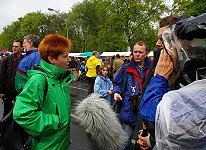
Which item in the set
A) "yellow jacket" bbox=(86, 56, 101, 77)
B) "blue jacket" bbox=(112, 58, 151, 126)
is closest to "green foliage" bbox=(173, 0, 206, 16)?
"yellow jacket" bbox=(86, 56, 101, 77)

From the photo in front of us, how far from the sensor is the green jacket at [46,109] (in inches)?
83.0

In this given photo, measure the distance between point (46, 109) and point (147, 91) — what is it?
102 cm

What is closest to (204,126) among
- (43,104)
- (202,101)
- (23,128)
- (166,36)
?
(202,101)

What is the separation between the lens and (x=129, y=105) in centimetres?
351

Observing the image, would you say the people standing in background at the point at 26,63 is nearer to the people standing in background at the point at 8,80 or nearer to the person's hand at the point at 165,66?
the people standing in background at the point at 8,80

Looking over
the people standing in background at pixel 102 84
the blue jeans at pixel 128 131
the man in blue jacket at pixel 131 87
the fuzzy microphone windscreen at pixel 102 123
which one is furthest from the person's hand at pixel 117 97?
the people standing in background at pixel 102 84

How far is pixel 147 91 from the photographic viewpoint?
1.53 meters

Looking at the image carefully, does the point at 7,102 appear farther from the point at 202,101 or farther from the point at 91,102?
the point at 202,101

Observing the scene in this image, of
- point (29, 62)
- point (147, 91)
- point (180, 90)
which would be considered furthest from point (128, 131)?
point (180, 90)

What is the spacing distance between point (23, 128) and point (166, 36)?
1426 mm

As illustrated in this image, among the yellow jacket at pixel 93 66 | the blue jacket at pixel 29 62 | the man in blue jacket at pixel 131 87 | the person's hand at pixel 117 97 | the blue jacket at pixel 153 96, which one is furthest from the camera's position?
the yellow jacket at pixel 93 66

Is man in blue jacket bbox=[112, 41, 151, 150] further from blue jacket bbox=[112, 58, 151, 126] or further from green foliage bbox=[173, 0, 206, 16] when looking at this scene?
green foliage bbox=[173, 0, 206, 16]

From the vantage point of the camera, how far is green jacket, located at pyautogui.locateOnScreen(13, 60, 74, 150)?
211 cm

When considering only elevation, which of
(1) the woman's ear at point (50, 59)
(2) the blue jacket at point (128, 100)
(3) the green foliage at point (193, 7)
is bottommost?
(2) the blue jacket at point (128, 100)
